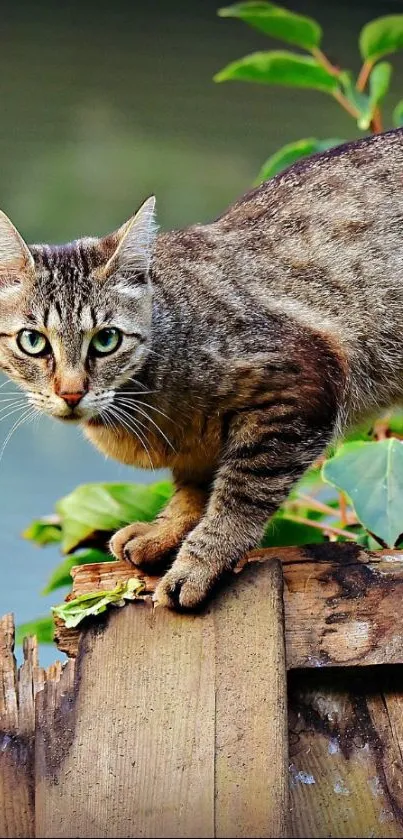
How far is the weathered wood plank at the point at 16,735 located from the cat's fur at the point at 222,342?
0.20 meters

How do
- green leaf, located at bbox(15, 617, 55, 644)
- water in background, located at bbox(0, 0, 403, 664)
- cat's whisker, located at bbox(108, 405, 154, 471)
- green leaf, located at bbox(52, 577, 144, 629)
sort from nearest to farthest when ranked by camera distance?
green leaf, located at bbox(52, 577, 144, 629), cat's whisker, located at bbox(108, 405, 154, 471), green leaf, located at bbox(15, 617, 55, 644), water in background, located at bbox(0, 0, 403, 664)

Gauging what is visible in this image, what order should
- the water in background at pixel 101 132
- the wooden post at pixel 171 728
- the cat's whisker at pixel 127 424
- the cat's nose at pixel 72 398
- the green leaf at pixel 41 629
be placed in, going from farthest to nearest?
the water in background at pixel 101 132
the green leaf at pixel 41 629
the cat's whisker at pixel 127 424
the cat's nose at pixel 72 398
the wooden post at pixel 171 728

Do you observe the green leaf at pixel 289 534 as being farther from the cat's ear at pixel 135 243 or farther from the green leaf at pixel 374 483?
the cat's ear at pixel 135 243

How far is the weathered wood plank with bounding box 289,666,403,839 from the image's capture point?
1.06 metres

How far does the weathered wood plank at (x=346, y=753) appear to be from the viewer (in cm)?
106

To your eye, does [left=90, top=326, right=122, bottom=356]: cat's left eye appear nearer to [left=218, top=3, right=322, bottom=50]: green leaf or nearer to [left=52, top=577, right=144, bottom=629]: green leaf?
[left=52, top=577, right=144, bottom=629]: green leaf

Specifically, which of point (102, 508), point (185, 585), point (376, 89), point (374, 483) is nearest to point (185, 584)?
point (185, 585)

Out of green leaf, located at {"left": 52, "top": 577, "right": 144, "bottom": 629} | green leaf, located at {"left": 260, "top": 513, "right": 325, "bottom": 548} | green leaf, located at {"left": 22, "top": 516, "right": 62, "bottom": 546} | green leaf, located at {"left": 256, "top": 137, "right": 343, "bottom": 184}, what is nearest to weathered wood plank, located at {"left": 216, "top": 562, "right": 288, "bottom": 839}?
green leaf, located at {"left": 52, "top": 577, "right": 144, "bottom": 629}

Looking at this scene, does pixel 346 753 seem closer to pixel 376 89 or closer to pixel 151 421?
pixel 151 421

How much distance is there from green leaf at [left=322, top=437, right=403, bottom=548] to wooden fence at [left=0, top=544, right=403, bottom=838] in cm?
18

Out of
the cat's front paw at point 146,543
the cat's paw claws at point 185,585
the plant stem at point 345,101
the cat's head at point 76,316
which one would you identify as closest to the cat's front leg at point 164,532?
the cat's front paw at point 146,543

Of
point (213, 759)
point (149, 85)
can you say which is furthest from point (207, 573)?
point (149, 85)

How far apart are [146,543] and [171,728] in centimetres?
46

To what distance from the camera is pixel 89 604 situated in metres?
1.20
